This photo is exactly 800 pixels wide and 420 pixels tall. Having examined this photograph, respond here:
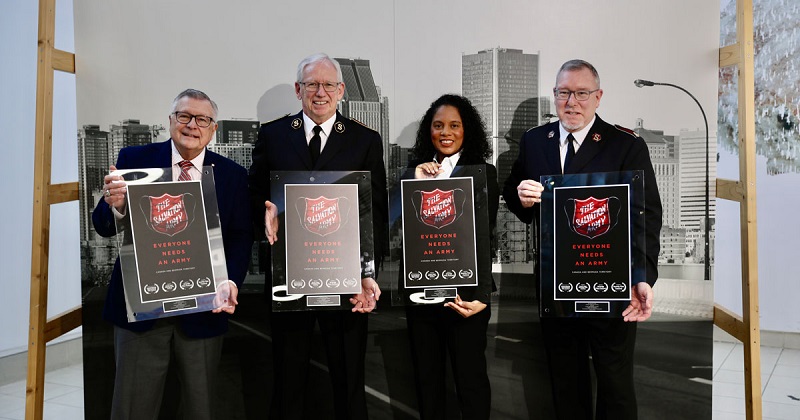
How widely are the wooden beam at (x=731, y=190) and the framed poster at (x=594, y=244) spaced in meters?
0.47

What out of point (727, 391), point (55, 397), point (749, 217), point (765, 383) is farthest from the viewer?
point (765, 383)

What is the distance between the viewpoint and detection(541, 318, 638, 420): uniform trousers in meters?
2.83

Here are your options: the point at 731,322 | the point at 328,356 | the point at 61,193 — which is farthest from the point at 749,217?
the point at 61,193

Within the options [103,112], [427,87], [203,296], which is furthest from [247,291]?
[427,87]

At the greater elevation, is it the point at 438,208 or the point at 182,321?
the point at 438,208

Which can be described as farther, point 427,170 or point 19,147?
point 19,147

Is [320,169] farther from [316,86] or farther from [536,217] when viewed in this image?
[536,217]

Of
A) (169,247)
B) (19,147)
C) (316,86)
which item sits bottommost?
(169,247)

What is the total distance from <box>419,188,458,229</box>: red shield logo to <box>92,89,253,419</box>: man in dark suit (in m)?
0.88

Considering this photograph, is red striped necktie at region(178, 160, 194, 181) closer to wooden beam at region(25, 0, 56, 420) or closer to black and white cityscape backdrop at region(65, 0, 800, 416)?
black and white cityscape backdrop at region(65, 0, 800, 416)

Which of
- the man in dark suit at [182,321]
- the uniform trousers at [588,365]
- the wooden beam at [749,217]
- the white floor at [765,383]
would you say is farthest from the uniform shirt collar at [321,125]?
the white floor at [765,383]

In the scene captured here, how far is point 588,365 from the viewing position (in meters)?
2.90

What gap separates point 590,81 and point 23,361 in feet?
14.7

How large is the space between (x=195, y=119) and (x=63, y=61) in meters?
0.82
